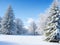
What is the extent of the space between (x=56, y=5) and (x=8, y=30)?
1876 centimetres

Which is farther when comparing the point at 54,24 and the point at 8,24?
the point at 8,24

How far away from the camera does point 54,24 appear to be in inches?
668

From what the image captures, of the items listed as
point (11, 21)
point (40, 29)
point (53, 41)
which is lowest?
point (53, 41)

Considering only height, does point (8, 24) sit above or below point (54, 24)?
above

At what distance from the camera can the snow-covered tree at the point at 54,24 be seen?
53.9 ft

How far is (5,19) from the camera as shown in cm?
3400

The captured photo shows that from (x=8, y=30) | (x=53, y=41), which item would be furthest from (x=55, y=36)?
(x=8, y=30)

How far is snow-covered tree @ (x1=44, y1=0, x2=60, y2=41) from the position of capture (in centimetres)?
1641

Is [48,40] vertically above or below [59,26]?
below

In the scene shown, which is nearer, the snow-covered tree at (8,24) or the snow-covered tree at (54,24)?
the snow-covered tree at (54,24)

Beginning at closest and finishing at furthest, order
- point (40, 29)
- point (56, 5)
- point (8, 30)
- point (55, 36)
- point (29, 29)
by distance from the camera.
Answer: point (55, 36)
point (56, 5)
point (40, 29)
point (8, 30)
point (29, 29)

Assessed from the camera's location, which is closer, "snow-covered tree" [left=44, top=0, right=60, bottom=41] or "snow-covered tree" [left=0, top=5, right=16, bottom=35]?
"snow-covered tree" [left=44, top=0, right=60, bottom=41]

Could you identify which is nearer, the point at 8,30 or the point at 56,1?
the point at 56,1

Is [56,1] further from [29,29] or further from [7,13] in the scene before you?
[29,29]
